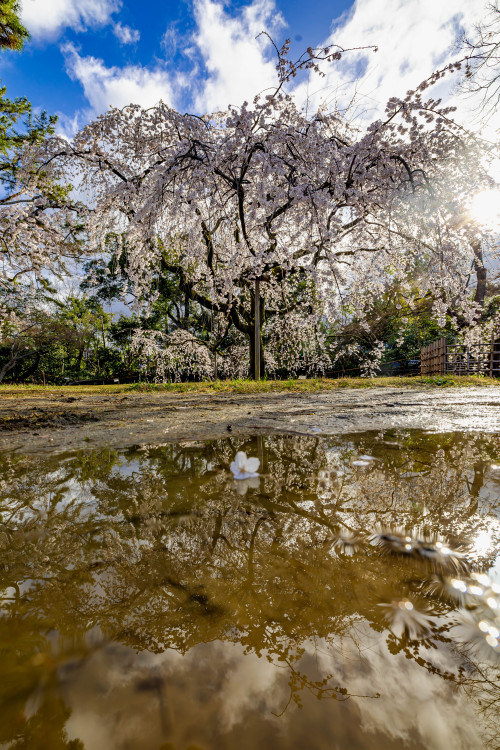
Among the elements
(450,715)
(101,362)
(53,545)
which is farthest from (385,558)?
(101,362)

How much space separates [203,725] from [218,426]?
2651mm

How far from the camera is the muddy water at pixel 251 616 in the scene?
0.52m

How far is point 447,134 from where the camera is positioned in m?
6.13

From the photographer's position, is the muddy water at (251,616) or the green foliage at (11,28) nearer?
the muddy water at (251,616)

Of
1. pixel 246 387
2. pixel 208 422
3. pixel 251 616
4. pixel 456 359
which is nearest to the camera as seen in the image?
pixel 251 616

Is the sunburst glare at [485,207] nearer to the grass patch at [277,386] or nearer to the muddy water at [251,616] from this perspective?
the grass patch at [277,386]

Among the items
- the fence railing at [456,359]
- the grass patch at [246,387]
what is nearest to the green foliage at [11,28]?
the grass patch at [246,387]

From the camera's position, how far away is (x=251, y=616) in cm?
75

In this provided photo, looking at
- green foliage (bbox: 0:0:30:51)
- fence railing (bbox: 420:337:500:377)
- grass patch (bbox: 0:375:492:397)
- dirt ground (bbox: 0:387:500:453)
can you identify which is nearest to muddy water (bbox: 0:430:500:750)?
dirt ground (bbox: 0:387:500:453)

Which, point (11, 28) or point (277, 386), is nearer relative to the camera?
point (277, 386)

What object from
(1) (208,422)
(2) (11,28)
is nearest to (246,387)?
(1) (208,422)

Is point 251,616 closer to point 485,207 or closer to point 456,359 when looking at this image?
point 485,207

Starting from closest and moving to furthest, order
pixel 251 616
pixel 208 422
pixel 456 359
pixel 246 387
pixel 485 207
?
1. pixel 251 616
2. pixel 208 422
3. pixel 485 207
4. pixel 246 387
5. pixel 456 359

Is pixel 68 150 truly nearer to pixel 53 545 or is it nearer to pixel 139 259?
pixel 139 259
